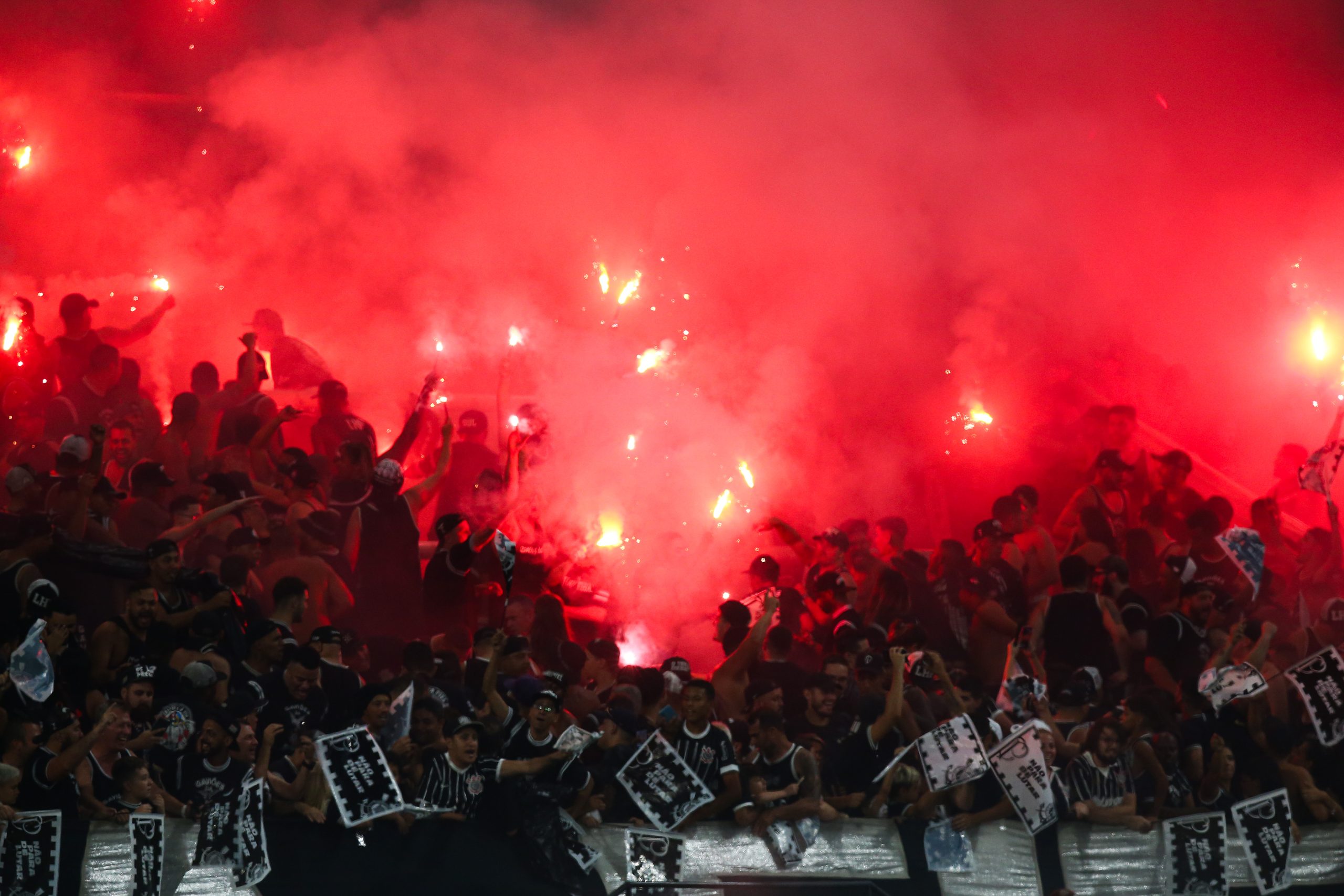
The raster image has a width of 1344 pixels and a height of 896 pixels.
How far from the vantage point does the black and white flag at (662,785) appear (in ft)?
16.1

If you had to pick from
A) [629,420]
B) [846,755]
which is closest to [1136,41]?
[629,420]

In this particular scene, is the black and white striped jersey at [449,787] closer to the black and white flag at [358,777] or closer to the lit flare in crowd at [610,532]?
the black and white flag at [358,777]

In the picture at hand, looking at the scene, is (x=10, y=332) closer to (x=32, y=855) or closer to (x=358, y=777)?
(x=32, y=855)

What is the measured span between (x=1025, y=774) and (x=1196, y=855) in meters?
0.70

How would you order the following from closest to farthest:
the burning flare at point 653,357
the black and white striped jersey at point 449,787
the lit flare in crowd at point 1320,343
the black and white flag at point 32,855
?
1. the black and white flag at point 32,855
2. the black and white striped jersey at point 449,787
3. the burning flare at point 653,357
4. the lit flare in crowd at point 1320,343

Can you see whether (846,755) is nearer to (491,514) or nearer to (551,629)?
(551,629)

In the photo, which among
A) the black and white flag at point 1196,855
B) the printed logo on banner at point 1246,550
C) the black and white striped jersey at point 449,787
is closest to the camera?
the black and white striped jersey at point 449,787

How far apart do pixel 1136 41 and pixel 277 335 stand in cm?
564

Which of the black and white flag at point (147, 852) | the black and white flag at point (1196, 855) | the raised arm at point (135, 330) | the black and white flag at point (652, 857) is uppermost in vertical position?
the raised arm at point (135, 330)

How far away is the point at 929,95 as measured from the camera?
9500 millimetres

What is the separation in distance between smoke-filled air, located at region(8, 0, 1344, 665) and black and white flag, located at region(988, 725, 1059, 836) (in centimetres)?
349

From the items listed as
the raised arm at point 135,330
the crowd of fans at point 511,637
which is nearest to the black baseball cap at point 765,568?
the crowd of fans at point 511,637

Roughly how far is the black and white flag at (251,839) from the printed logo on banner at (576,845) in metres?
0.85

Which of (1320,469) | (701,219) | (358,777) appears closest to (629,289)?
(701,219)
